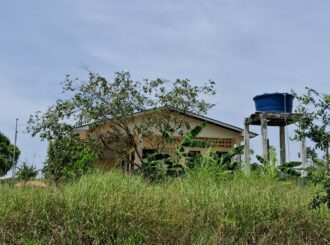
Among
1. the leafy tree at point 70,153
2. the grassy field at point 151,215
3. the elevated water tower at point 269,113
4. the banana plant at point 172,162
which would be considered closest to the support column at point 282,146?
the elevated water tower at point 269,113

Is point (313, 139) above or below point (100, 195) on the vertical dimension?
above

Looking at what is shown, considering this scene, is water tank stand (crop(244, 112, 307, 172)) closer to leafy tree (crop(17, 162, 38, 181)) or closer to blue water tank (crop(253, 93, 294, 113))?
blue water tank (crop(253, 93, 294, 113))

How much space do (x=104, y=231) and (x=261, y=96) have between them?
8.46m

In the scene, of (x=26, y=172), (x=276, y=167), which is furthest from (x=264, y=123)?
(x=26, y=172)

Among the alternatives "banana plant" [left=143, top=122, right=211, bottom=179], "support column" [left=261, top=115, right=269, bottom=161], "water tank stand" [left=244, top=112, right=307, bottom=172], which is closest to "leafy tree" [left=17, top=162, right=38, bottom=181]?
"banana plant" [left=143, top=122, right=211, bottom=179]

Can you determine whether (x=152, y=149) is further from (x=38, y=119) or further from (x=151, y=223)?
(x=151, y=223)

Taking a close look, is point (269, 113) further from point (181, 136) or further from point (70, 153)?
point (70, 153)

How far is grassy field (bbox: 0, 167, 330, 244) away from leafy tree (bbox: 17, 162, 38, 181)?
1.17 m

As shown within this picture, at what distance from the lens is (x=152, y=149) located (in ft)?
51.3

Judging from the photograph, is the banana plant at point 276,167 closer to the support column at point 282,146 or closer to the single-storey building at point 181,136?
the support column at point 282,146

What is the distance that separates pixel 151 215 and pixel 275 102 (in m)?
8.05

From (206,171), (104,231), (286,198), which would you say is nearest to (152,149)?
(206,171)

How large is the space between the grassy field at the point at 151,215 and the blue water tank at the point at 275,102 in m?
6.09

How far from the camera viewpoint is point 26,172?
9055mm
